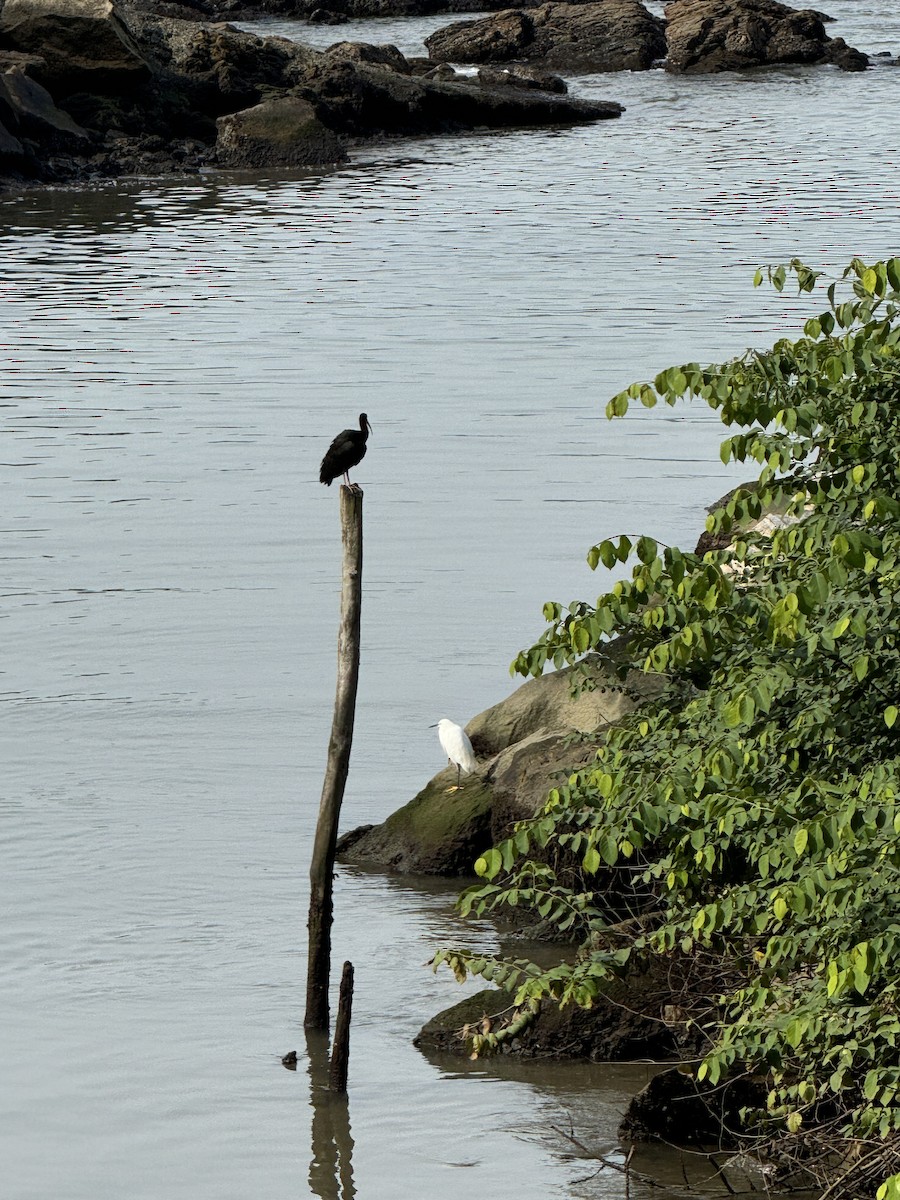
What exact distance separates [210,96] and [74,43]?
15.5 feet

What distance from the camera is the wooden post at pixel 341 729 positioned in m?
9.90

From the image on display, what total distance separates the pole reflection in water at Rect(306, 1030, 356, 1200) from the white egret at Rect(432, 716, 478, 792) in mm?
2950

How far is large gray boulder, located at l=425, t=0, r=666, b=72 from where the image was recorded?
72.1 meters

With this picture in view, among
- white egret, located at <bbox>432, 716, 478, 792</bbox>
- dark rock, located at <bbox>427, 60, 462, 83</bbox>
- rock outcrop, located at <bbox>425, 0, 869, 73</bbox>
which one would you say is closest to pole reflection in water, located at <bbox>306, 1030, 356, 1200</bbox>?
white egret, located at <bbox>432, 716, 478, 792</bbox>

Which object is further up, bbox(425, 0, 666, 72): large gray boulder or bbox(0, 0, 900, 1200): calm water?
bbox(425, 0, 666, 72): large gray boulder

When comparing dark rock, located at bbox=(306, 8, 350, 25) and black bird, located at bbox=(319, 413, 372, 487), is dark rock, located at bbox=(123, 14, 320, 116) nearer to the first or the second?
dark rock, located at bbox=(306, 8, 350, 25)

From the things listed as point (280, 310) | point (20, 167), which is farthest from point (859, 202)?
point (20, 167)

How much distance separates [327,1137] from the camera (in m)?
9.70

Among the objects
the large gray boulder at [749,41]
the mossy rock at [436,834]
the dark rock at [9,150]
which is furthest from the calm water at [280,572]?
the large gray boulder at [749,41]

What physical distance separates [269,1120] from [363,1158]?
2.00 ft

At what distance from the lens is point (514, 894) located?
8.50 metres

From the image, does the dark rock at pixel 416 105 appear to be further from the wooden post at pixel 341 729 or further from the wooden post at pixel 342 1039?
the wooden post at pixel 342 1039

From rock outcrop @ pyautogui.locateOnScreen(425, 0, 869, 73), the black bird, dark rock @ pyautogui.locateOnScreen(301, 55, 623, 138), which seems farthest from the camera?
rock outcrop @ pyautogui.locateOnScreen(425, 0, 869, 73)

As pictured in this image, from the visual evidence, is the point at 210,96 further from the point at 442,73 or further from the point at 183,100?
the point at 442,73
